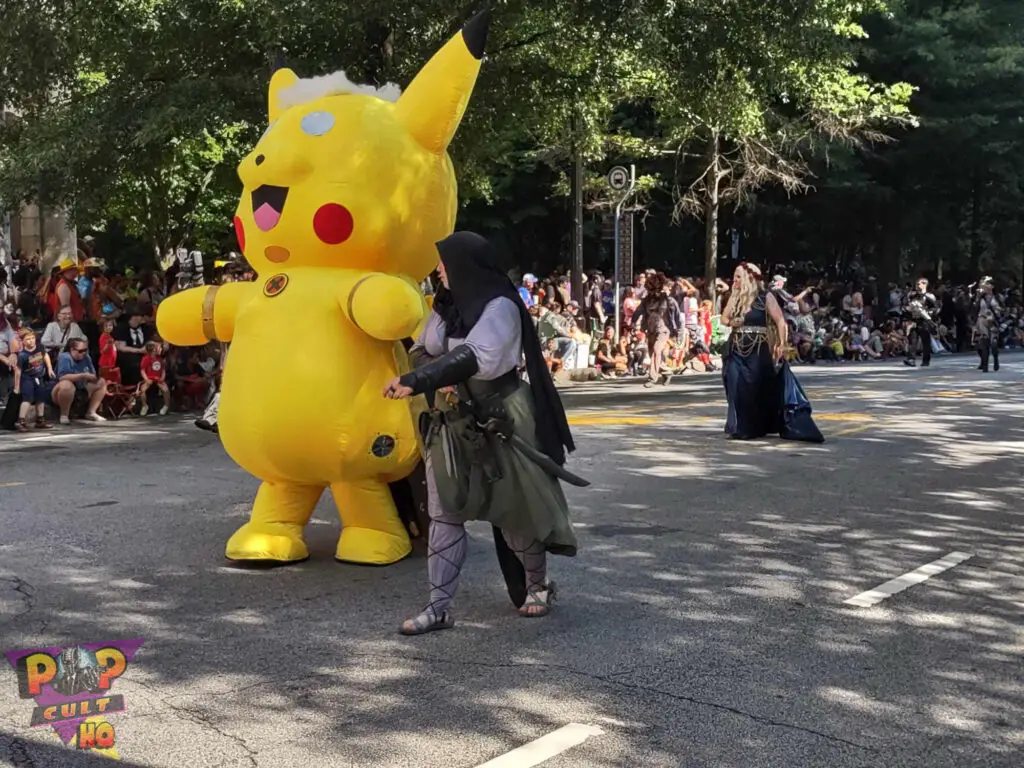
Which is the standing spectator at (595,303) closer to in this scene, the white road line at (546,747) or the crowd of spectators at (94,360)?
the crowd of spectators at (94,360)

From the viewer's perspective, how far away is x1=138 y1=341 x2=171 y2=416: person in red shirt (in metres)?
15.7

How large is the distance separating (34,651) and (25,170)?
1261cm

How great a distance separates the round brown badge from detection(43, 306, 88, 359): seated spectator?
30.0ft

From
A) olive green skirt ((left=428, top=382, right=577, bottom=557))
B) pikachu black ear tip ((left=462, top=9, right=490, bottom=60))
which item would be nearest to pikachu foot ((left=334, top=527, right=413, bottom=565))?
olive green skirt ((left=428, top=382, right=577, bottom=557))

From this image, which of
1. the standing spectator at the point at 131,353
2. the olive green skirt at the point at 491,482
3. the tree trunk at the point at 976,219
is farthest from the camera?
the tree trunk at the point at 976,219

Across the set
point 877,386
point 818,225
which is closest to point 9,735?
point 877,386

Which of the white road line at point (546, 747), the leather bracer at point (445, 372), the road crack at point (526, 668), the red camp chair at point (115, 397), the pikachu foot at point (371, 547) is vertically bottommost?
the white road line at point (546, 747)

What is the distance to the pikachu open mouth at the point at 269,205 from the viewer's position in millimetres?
6711

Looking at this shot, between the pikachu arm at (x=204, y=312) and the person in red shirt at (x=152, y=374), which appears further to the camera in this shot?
the person in red shirt at (x=152, y=374)

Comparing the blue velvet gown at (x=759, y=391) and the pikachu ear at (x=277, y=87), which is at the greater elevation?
the pikachu ear at (x=277, y=87)

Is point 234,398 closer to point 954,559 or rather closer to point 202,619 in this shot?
point 202,619

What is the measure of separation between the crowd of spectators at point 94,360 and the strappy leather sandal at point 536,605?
931 cm

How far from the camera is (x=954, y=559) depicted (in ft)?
23.8

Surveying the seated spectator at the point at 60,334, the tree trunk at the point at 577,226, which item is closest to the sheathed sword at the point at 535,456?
the seated spectator at the point at 60,334
